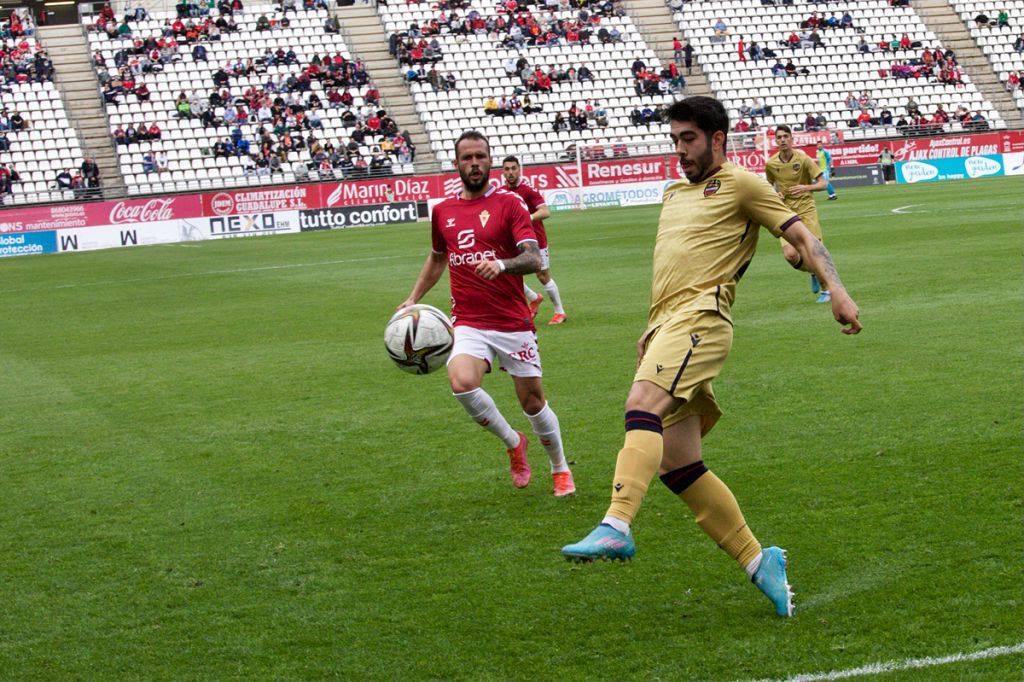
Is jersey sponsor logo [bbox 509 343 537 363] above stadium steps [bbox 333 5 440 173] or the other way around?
above

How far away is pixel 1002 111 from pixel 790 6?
10.6m

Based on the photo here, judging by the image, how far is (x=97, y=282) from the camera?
25656mm

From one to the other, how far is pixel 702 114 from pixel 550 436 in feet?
9.28

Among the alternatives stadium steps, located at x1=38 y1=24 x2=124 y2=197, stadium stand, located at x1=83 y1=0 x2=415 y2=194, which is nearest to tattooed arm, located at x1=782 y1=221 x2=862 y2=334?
stadium stand, located at x1=83 y1=0 x2=415 y2=194

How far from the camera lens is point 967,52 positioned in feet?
183

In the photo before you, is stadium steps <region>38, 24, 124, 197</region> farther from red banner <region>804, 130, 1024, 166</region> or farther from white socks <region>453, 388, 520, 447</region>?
white socks <region>453, 388, 520, 447</region>

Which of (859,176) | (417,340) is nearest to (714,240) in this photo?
(417,340)

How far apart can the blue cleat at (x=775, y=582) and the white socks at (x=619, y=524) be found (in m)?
0.78

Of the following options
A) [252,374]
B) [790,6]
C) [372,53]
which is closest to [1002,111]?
[790,6]

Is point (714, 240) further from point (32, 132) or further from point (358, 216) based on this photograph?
point (32, 132)

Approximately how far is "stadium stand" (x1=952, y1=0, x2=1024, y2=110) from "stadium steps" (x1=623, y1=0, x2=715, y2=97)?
13374 millimetres

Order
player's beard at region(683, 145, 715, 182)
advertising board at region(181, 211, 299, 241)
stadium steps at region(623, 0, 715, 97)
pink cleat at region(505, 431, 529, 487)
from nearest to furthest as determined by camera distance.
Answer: player's beard at region(683, 145, 715, 182)
pink cleat at region(505, 431, 529, 487)
advertising board at region(181, 211, 299, 241)
stadium steps at region(623, 0, 715, 97)

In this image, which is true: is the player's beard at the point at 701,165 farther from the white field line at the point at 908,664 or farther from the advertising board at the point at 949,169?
the advertising board at the point at 949,169

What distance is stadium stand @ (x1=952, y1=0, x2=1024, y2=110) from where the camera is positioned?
53938mm
